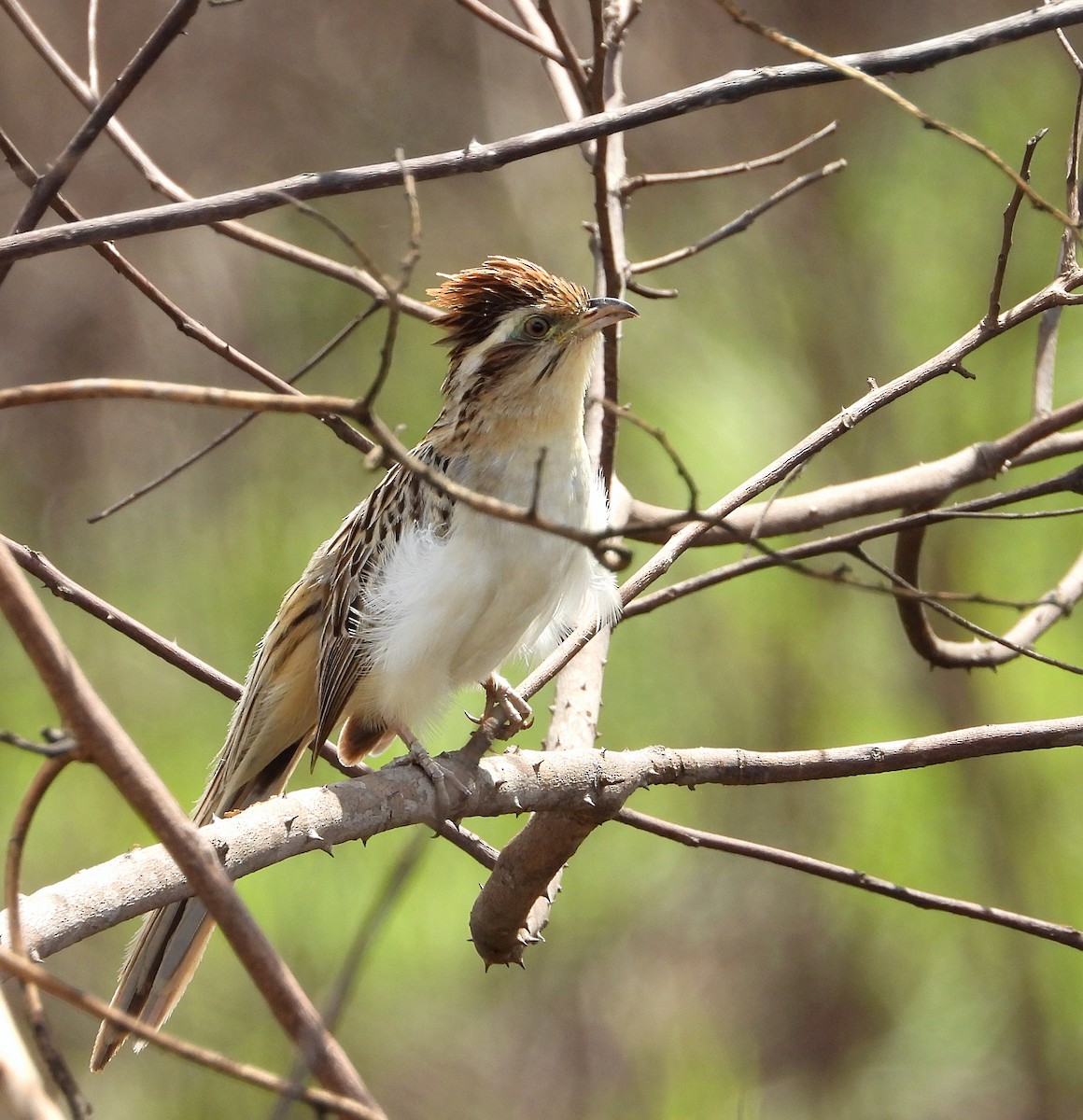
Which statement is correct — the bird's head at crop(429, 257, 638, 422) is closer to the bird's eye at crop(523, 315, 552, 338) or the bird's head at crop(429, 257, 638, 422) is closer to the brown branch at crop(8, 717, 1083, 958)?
the bird's eye at crop(523, 315, 552, 338)

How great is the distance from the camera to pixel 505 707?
3.45 metres

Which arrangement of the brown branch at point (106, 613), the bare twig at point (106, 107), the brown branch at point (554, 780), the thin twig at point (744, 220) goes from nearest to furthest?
the brown branch at point (554, 780), the bare twig at point (106, 107), the brown branch at point (106, 613), the thin twig at point (744, 220)

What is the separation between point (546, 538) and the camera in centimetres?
320

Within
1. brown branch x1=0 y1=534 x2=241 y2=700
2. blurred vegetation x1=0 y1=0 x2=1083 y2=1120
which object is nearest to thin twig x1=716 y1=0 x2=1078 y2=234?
brown branch x1=0 y1=534 x2=241 y2=700

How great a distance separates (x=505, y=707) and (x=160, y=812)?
2.11 meters

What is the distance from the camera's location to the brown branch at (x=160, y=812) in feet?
4.35

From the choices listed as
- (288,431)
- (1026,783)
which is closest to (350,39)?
(288,431)

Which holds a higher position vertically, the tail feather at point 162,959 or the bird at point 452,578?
the bird at point 452,578

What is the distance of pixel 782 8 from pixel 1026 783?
14.5 ft

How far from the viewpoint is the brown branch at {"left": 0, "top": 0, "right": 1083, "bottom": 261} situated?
194 cm

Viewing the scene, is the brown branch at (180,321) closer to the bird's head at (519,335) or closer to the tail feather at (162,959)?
the bird's head at (519,335)

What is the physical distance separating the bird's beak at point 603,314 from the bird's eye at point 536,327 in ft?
0.30

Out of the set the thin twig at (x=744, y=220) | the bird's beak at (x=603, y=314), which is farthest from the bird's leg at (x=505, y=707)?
the thin twig at (x=744, y=220)

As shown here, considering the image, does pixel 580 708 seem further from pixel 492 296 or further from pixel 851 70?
pixel 851 70
